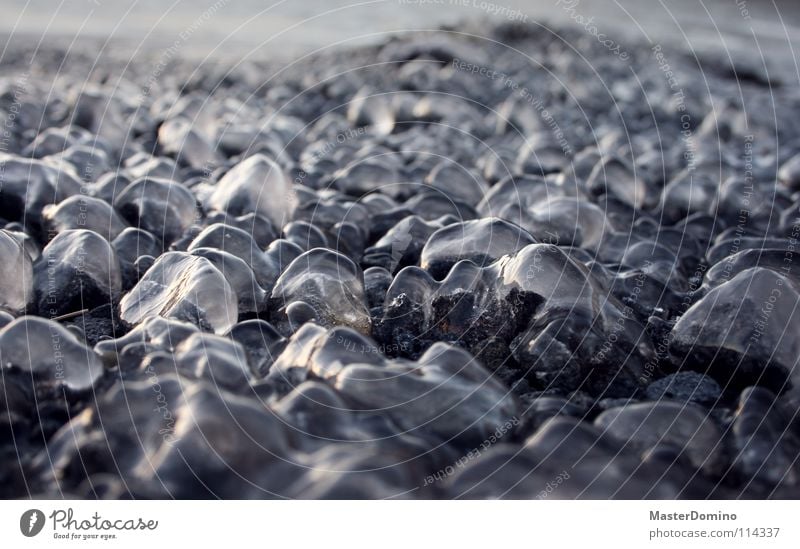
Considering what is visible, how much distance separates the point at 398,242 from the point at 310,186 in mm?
426

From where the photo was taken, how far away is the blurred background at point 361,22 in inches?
103

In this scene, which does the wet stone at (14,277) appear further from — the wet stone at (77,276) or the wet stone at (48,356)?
the wet stone at (48,356)
